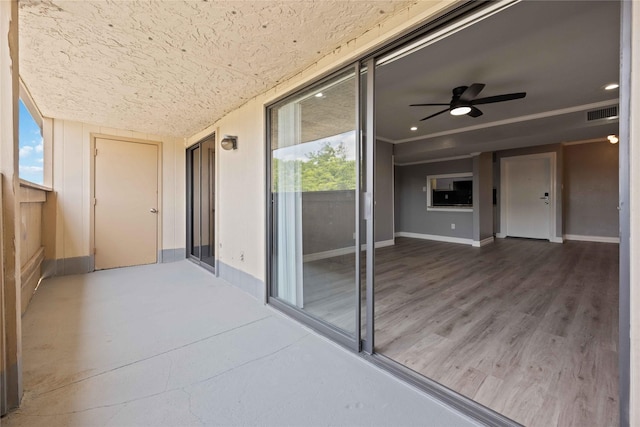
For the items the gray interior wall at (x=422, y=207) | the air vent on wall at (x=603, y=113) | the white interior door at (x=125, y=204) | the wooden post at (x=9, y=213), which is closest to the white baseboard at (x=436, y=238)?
the gray interior wall at (x=422, y=207)

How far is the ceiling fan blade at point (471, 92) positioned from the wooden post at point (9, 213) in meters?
3.74

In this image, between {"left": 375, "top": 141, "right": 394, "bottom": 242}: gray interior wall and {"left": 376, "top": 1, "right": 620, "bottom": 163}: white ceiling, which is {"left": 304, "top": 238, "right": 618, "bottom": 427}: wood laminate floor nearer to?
{"left": 375, "top": 141, "right": 394, "bottom": 242}: gray interior wall

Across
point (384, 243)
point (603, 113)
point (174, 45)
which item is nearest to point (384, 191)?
point (384, 243)

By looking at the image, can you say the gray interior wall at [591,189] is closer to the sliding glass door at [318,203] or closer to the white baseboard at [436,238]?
the white baseboard at [436,238]

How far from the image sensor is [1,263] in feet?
4.31

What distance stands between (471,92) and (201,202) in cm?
427

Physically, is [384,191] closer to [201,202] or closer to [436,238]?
[436,238]

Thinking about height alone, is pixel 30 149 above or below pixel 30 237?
above

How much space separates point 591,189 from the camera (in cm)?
618

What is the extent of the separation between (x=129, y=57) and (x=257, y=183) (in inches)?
58.6

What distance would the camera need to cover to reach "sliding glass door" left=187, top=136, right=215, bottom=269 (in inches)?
170

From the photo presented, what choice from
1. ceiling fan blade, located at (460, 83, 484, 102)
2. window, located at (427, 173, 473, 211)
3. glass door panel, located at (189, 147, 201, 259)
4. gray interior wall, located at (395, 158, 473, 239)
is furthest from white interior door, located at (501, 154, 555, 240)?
glass door panel, located at (189, 147, 201, 259)

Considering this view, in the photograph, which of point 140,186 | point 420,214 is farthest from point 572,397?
point 420,214

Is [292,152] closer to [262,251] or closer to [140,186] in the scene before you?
[262,251]
